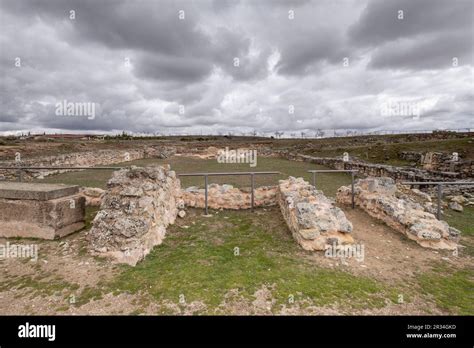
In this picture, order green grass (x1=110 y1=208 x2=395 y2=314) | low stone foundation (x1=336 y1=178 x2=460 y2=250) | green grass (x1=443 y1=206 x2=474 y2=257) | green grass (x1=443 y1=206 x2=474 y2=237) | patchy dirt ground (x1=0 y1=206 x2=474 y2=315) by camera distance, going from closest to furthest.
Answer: patchy dirt ground (x1=0 y1=206 x2=474 y2=315) → green grass (x1=110 y1=208 x2=395 y2=314) → low stone foundation (x1=336 y1=178 x2=460 y2=250) → green grass (x1=443 y1=206 x2=474 y2=257) → green grass (x1=443 y1=206 x2=474 y2=237)

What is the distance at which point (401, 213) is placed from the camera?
7.15 meters

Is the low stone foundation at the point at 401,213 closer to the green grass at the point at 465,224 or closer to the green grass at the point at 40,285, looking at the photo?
the green grass at the point at 465,224

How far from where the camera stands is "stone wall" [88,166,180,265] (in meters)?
5.41

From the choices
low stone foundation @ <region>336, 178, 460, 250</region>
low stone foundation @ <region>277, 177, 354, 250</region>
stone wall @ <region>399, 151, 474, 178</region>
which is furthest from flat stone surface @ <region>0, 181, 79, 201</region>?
stone wall @ <region>399, 151, 474, 178</region>

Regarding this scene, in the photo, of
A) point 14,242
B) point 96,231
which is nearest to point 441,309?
point 96,231

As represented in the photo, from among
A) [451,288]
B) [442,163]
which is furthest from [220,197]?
[442,163]

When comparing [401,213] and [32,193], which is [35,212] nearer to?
[32,193]

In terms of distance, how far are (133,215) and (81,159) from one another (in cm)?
2690

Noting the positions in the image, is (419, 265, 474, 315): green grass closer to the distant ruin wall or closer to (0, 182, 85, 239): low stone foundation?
(0, 182, 85, 239): low stone foundation

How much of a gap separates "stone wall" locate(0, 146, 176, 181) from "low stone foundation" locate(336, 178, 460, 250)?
1962 cm

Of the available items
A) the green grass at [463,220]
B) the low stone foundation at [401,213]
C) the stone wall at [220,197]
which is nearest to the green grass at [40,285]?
the stone wall at [220,197]

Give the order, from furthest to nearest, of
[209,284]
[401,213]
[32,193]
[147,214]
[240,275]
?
[401,213], [32,193], [147,214], [240,275], [209,284]

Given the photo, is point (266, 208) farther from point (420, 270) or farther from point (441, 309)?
point (441, 309)

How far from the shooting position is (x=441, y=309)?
3.87 meters
